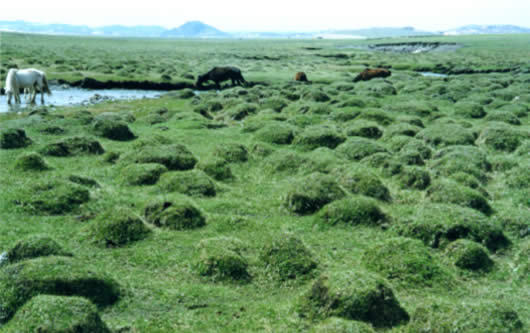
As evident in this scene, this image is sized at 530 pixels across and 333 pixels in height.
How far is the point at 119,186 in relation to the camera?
50.3 ft

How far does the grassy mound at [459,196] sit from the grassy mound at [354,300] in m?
5.99

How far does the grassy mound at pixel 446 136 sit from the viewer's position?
20.7 meters

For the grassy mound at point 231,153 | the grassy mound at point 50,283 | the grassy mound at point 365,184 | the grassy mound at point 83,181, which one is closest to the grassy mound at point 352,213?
the grassy mound at point 365,184

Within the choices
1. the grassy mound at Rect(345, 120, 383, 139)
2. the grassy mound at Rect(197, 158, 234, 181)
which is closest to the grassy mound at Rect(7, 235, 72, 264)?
the grassy mound at Rect(197, 158, 234, 181)

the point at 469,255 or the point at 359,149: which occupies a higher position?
the point at 359,149

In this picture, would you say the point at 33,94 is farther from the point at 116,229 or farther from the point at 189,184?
→ the point at 116,229

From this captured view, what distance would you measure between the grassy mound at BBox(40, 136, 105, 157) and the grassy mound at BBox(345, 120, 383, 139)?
460 inches

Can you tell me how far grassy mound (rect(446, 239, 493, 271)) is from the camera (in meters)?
10.3

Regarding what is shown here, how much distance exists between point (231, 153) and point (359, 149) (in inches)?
208

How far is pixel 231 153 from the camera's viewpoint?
18766mm

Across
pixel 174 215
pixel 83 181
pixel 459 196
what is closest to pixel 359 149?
pixel 459 196

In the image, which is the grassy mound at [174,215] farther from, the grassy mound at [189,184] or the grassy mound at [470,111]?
the grassy mound at [470,111]

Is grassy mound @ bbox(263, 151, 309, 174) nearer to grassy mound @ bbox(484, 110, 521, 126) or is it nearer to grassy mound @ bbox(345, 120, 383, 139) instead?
grassy mound @ bbox(345, 120, 383, 139)

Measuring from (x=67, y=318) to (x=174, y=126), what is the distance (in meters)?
19.1
